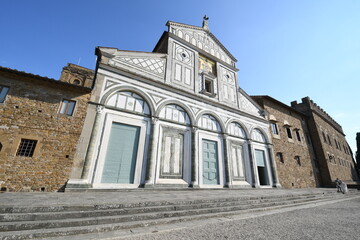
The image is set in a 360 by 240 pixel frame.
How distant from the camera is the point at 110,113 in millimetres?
7570

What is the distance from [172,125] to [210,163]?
3.61 metres

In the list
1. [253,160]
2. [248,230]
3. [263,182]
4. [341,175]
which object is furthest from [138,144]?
[341,175]

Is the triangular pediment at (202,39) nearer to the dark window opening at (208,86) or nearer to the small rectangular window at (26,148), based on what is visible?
the dark window opening at (208,86)

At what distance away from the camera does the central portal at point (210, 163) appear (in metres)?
9.48

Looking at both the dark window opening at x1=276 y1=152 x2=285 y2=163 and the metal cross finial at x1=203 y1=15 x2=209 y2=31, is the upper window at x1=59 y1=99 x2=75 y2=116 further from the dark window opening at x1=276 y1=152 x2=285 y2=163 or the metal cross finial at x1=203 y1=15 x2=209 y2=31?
the dark window opening at x1=276 y1=152 x2=285 y2=163

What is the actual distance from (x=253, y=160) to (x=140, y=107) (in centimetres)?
946

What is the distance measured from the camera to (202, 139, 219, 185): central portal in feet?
31.1

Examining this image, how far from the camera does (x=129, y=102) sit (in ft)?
27.2

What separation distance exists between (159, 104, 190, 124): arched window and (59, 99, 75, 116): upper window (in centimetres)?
435

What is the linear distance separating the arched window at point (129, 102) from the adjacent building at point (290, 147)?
12.7 meters

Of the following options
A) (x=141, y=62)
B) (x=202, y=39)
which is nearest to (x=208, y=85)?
(x=202, y=39)

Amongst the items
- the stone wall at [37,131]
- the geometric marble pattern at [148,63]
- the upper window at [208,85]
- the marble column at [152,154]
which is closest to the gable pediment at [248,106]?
the upper window at [208,85]

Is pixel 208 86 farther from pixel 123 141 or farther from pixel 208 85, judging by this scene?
pixel 123 141

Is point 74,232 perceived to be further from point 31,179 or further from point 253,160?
point 253,160
